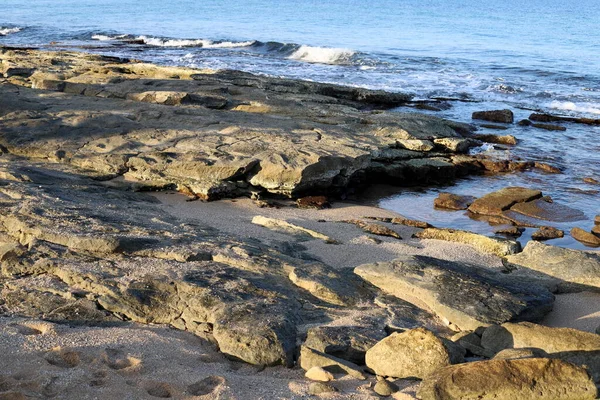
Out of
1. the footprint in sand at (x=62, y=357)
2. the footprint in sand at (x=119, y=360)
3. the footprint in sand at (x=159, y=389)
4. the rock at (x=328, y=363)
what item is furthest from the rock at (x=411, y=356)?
the footprint in sand at (x=62, y=357)

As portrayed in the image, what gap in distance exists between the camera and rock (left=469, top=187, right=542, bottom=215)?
29.0 feet

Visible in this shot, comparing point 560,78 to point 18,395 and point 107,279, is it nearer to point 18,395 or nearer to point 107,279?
point 107,279

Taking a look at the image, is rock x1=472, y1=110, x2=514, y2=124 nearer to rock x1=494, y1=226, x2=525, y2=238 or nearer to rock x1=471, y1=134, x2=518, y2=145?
rock x1=471, y1=134, x2=518, y2=145

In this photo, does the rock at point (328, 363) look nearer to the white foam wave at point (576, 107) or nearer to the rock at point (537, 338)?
the rock at point (537, 338)

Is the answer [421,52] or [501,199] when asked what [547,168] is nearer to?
[501,199]

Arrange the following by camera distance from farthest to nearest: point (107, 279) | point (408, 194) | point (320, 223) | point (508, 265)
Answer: point (408, 194)
point (320, 223)
point (508, 265)
point (107, 279)

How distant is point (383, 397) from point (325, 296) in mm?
1456

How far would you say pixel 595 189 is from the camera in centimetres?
1013

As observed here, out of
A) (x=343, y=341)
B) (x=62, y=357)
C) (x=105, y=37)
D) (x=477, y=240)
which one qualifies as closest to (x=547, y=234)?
(x=477, y=240)

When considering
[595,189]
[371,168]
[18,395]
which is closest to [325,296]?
[18,395]

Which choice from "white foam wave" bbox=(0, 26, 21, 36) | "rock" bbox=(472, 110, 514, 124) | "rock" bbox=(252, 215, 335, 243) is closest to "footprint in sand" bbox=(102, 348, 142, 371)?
"rock" bbox=(252, 215, 335, 243)

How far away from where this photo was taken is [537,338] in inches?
Result: 171

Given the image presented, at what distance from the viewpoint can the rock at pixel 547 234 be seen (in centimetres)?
798

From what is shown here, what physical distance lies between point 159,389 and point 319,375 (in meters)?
0.90
